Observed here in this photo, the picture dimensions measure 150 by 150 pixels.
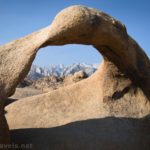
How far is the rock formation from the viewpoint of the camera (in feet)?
11.3

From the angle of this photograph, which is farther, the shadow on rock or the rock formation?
the shadow on rock

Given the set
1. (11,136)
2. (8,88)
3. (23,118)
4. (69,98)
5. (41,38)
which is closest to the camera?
(8,88)

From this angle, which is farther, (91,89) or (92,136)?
(91,89)

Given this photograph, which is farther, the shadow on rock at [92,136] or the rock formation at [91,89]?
the shadow on rock at [92,136]

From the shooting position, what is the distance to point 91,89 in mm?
4609

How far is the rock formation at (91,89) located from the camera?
11.3ft

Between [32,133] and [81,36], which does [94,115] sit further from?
[81,36]

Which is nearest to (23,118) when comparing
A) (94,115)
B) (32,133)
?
(32,133)

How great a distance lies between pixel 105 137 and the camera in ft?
13.2

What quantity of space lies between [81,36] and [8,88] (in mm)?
839

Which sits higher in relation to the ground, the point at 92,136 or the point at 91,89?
the point at 91,89

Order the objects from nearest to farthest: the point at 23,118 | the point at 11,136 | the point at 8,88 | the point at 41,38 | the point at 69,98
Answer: the point at 8,88 → the point at 41,38 → the point at 11,136 → the point at 23,118 → the point at 69,98

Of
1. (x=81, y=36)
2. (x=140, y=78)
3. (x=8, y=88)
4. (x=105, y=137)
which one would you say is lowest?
(x=105, y=137)

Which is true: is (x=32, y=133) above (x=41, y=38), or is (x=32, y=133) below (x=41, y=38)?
below
